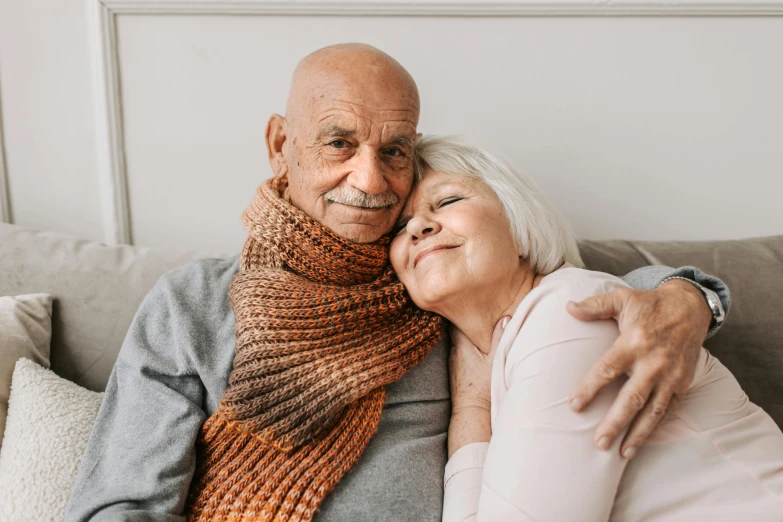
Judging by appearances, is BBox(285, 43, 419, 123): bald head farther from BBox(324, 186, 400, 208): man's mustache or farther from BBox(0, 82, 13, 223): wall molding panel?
BBox(0, 82, 13, 223): wall molding panel

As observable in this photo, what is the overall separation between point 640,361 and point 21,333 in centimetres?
139

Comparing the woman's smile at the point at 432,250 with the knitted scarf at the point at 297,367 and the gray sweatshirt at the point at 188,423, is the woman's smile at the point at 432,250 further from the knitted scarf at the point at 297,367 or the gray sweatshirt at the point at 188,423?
the gray sweatshirt at the point at 188,423

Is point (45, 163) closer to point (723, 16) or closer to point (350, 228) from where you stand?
point (350, 228)

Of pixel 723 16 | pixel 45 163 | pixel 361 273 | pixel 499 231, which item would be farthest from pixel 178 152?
pixel 723 16

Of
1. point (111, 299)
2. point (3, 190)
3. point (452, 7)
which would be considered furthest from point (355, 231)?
point (3, 190)

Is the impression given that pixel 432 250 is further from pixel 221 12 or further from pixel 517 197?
pixel 221 12

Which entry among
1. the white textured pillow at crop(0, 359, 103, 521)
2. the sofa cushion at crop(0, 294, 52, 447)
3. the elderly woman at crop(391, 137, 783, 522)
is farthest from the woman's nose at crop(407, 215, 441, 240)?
the sofa cushion at crop(0, 294, 52, 447)

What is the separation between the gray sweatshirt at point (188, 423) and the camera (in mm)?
1193

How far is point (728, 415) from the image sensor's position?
1.19 m

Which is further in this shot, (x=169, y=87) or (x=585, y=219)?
(x=585, y=219)

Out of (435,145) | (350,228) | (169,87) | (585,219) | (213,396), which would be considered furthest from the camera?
(585,219)

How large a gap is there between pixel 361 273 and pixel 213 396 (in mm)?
441

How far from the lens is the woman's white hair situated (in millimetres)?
1415

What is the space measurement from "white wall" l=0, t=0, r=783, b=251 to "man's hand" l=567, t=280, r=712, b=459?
1.03 meters
